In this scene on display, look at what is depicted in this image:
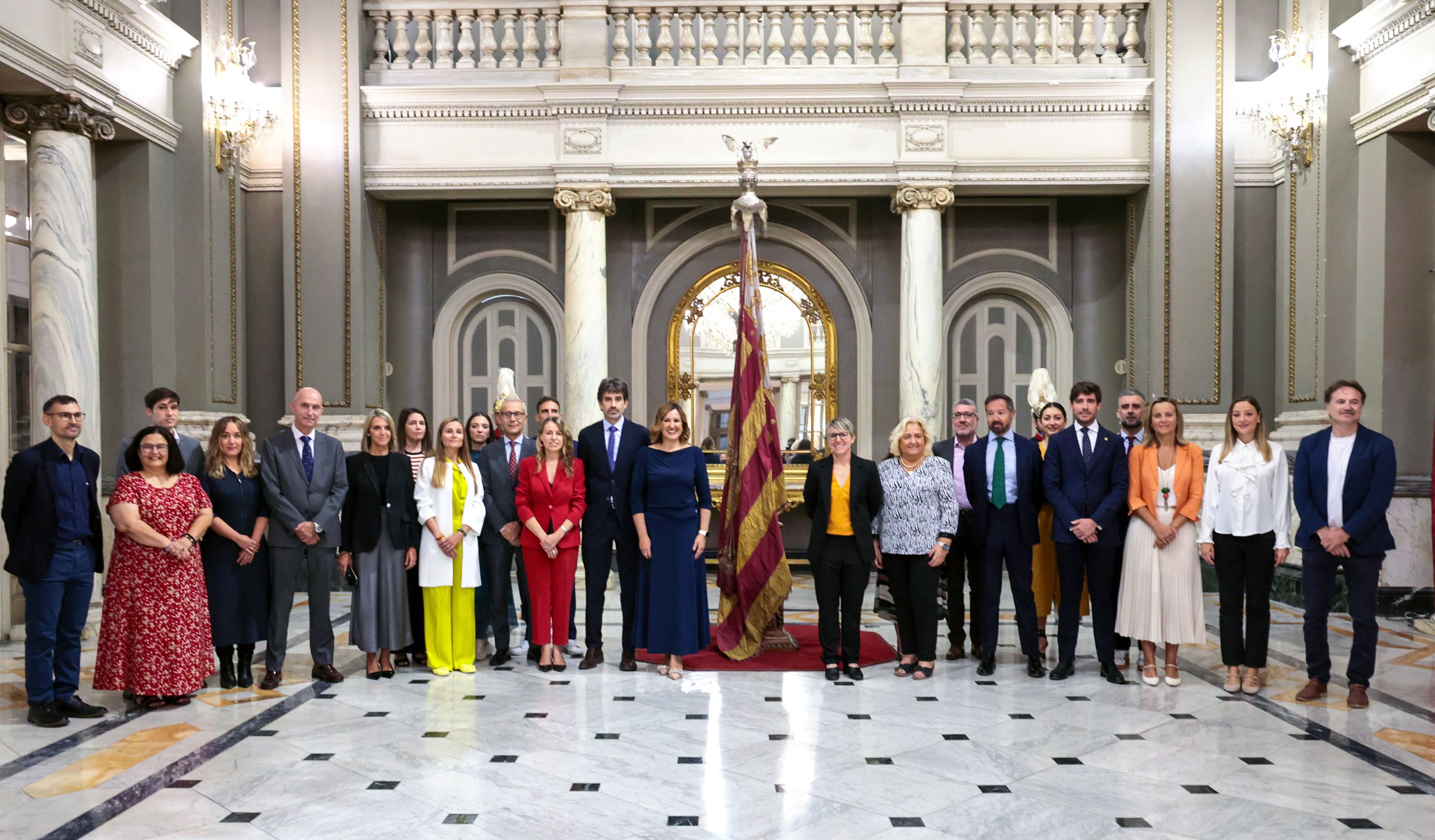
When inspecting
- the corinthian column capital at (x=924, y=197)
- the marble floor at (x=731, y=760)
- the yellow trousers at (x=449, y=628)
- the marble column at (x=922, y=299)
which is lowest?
the marble floor at (x=731, y=760)

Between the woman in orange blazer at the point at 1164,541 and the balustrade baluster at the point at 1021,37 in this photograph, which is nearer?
the woman in orange blazer at the point at 1164,541

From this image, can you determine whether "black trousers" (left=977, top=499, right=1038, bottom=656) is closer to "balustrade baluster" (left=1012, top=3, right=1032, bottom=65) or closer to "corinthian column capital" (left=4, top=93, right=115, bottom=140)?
"balustrade baluster" (left=1012, top=3, right=1032, bottom=65)

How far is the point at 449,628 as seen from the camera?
604 centimetres

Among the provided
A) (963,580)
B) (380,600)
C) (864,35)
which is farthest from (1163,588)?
(864,35)

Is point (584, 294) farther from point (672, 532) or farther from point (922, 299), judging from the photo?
point (672, 532)

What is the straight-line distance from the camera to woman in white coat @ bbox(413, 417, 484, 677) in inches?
233

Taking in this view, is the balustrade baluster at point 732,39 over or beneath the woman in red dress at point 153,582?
over

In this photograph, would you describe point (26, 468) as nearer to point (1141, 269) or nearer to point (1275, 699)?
point (1275, 699)

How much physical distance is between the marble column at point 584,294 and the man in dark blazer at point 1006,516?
436cm

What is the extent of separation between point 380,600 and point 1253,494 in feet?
15.2

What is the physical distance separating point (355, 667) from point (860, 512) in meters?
3.09

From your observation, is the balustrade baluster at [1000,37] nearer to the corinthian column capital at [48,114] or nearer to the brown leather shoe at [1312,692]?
the brown leather shoe at [1312,692]

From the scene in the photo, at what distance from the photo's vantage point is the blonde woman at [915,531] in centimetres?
580

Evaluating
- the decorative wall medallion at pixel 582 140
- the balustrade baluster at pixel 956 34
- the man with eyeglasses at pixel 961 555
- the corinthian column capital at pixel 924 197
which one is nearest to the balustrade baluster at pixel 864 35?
the balustrade baluster at pixel 956 34
